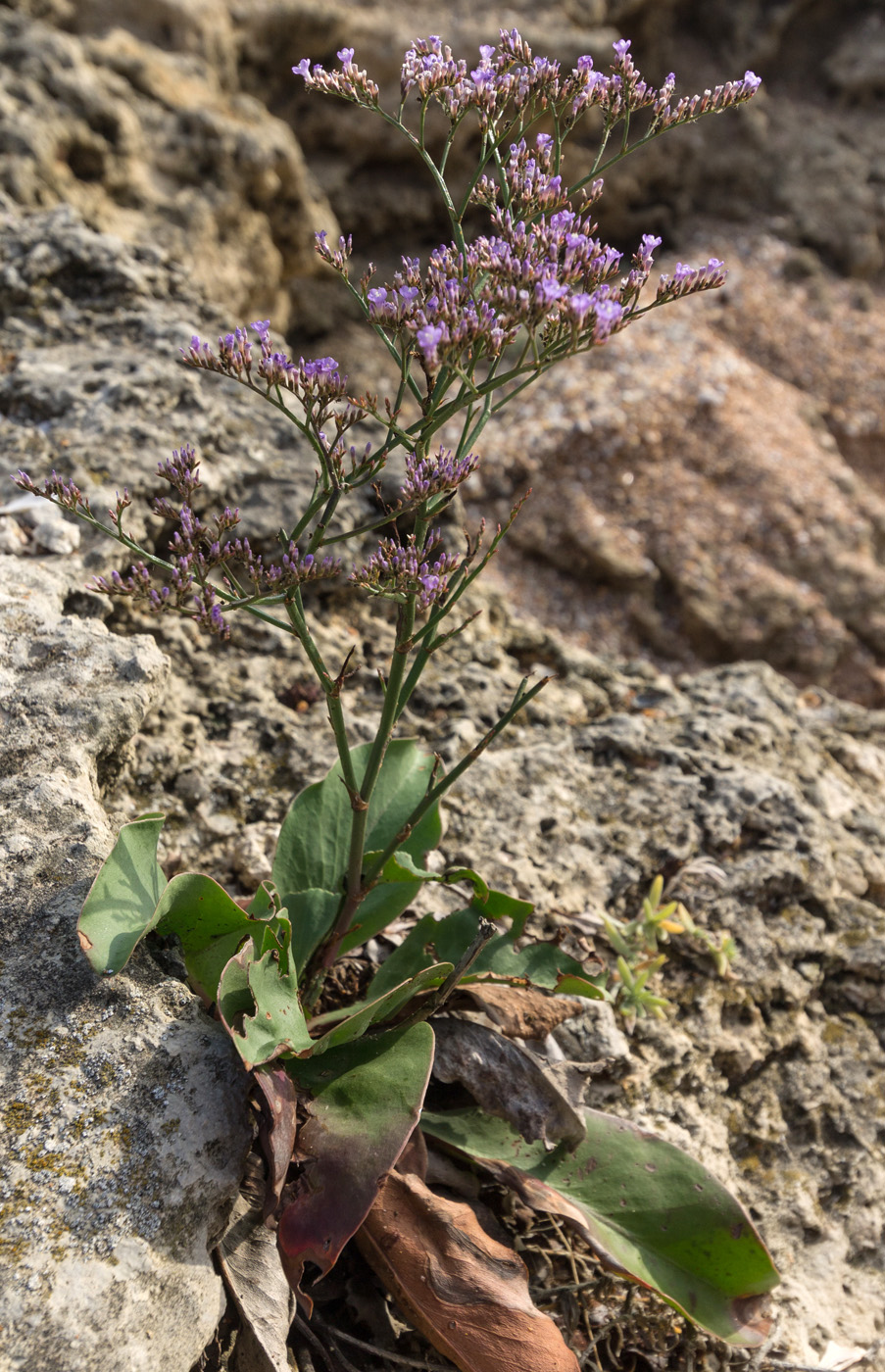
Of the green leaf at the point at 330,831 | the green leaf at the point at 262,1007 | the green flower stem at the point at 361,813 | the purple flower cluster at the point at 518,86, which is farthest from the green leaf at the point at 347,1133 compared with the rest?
the purple flower cluster at the point at 518,86

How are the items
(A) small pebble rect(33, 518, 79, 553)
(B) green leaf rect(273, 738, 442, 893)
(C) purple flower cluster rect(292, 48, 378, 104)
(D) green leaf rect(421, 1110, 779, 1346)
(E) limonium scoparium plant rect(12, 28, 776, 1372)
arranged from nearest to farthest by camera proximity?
(E) limonium scoparium plant rect(12, 28, 776, 1372)
(C) purple flower cluster rect(292, 48, 378, 104)
(D) green leaf rect(421, 1110, 779, 1346)
(B) green leaf rect(273, 738, 442, 893)
(A) small pebble rect(33, 518, 79, 553)

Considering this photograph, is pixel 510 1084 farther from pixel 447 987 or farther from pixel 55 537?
pixel 55 537

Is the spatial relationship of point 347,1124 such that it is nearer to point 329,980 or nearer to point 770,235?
point 329,980

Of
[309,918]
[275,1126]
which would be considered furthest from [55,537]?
[275,1126]

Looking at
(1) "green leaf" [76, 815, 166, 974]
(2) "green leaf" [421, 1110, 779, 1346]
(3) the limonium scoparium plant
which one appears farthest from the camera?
(2) "green leaf" [421, 1110, 779, 1346]

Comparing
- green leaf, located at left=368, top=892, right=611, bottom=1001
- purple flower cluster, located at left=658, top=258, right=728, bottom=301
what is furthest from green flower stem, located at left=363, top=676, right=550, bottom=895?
purple flower cluster, located at left=658, top=258, right=728, bottom=301

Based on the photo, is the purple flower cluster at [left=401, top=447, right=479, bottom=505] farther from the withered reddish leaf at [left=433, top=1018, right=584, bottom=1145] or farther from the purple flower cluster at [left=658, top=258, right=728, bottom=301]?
the withered reddish leaf at [left=433, top=1018, right=584, bottom=1145]

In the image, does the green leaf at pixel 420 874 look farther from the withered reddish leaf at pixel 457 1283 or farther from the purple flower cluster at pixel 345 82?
the purple flower cluster at pixel 345 82
